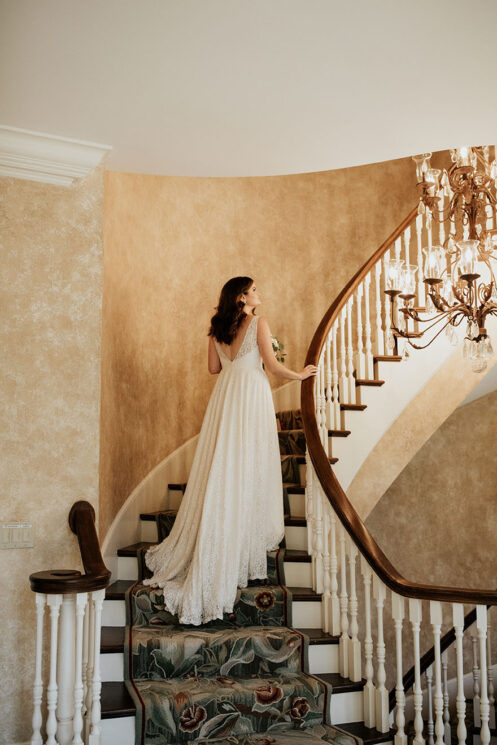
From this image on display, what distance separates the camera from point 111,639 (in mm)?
3232

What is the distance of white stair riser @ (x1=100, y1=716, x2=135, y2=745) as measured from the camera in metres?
2.71

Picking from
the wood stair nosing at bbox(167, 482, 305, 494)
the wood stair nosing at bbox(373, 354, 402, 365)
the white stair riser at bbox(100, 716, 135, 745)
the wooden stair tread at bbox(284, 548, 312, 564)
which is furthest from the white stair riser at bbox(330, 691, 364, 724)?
the wood stair nosing at bbox(373, 354, 402, 365)

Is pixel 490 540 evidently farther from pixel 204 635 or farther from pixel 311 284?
pixel 204 635

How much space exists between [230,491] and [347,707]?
46.5 inches

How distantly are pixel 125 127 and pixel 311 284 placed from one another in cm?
361

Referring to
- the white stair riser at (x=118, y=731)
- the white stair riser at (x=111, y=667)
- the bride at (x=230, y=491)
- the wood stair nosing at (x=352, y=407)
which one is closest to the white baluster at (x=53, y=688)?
the white stair riser at (x=118, y=731)

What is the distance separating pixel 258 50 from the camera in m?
2.40

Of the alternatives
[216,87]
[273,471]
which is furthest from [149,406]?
[216,87]

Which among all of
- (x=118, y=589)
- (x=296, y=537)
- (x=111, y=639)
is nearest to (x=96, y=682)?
(x=111, y=639)

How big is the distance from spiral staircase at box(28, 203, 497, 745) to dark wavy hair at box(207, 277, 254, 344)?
610mm

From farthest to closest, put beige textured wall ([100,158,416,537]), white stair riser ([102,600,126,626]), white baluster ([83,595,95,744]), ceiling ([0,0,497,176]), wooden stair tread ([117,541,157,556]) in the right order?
beige textured wall ([100,158,416,537]) < wooden stair tread ([117,541,157,556]) < white stair riser ([102,600,126,626]) < white baluster ([83,595,95,744]) < ceiling ([0,0,497,176])

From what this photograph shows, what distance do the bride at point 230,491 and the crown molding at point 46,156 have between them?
115 cm

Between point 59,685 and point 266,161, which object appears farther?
point 266,161

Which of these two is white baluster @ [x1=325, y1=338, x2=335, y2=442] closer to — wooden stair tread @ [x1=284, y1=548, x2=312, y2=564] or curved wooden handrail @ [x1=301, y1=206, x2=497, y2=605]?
curved wooden handrail @ [x1=301, y1=206, x2=497, y2=605]
